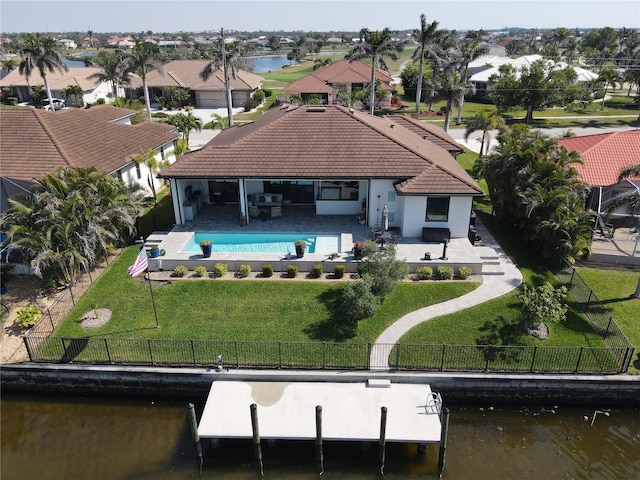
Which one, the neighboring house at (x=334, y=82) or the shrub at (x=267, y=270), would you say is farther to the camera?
the neighboring house at (x=334, y=82)

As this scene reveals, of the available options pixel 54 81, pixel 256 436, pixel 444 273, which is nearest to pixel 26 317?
pixel 256 436

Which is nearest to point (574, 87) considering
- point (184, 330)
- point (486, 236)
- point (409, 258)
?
point (486, 236)

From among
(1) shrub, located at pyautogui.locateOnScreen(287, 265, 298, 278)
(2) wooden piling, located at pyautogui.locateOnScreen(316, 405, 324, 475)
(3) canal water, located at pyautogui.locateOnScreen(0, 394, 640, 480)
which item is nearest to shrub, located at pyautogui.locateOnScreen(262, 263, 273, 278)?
(1) shrub, located at pyautogui.locateOnScreen(287, 265, 298, 278)

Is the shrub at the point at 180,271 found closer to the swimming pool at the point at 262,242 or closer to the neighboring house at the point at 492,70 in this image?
the swimming pool at the point at 262,242

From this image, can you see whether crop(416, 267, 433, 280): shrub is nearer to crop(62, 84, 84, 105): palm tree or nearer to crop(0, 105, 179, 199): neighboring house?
crop(0, 105, 179, 199): neighboring house

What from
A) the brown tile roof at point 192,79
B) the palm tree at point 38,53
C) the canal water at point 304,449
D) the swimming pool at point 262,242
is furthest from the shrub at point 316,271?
the brown tile roof at point 192,79

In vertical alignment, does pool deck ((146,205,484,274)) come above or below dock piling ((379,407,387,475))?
above
